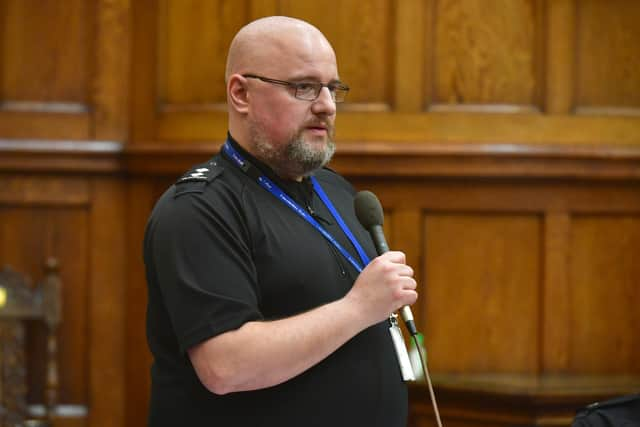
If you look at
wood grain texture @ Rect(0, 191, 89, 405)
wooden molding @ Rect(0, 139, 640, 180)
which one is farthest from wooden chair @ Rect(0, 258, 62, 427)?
wooden molding @ Rect(0, 139, 640, 180)

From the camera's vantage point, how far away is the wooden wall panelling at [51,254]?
13.8ft

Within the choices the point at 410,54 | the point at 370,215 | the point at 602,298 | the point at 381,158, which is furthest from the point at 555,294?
the point at 370,215

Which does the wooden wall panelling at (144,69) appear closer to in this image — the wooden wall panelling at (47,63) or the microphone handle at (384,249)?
the wooden wall panelling at (47,63)

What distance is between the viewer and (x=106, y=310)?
4.24m

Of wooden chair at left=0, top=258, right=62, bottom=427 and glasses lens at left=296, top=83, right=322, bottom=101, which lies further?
wooden chair at left=0, top=258, right=62, bottom=427

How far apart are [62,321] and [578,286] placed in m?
2.04

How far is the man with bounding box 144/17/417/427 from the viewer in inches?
78.0

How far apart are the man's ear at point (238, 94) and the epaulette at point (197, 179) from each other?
142mm

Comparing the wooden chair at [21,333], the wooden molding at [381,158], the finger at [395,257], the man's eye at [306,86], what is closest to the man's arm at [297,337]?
the finger at [395,257]

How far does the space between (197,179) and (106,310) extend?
2224 millimetres

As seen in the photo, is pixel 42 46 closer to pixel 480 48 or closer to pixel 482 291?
pixel 480 48

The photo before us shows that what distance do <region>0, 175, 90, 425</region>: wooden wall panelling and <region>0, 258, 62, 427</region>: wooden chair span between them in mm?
58

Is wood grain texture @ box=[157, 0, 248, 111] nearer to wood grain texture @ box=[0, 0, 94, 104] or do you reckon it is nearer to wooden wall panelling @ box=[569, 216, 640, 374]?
wood grain texture @ box=[0, 0, 94, 104]

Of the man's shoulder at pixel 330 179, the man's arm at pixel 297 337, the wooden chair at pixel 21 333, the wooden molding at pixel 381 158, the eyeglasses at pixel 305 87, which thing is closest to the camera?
the man's arm at pixel 297 337
